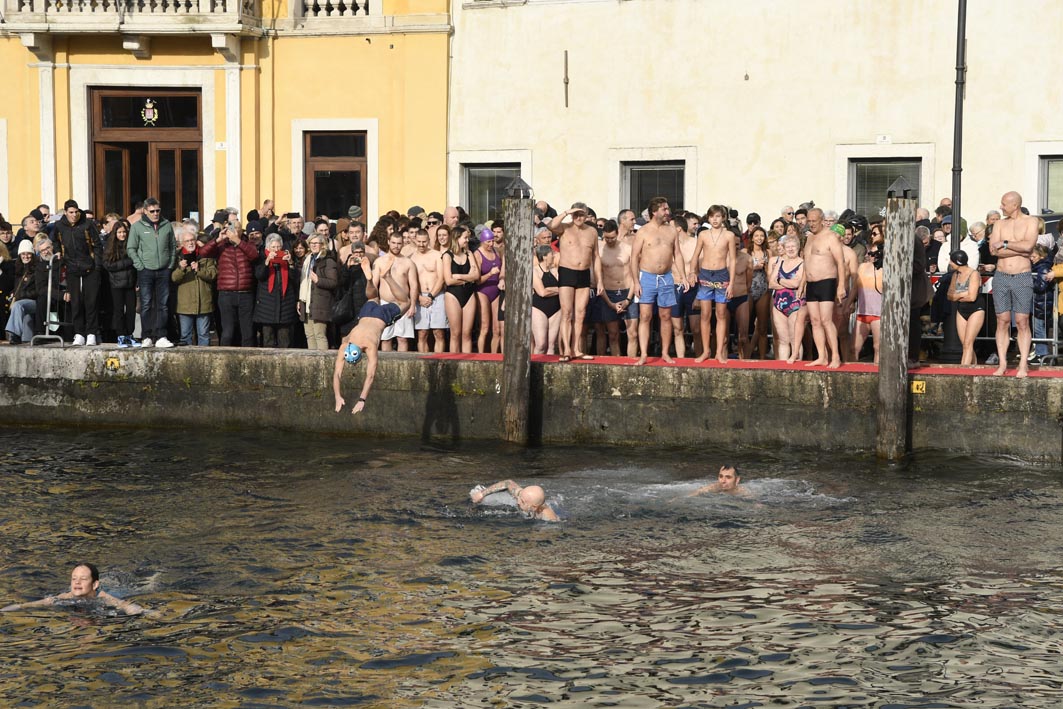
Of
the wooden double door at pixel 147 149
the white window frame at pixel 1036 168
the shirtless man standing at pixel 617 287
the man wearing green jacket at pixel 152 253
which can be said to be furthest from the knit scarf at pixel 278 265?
the white window frame at pixel 1036 168

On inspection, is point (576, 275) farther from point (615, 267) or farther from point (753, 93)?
point (753, 93)

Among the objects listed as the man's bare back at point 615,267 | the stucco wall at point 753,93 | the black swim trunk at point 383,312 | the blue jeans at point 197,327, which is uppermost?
the stucco wall at point 753,93

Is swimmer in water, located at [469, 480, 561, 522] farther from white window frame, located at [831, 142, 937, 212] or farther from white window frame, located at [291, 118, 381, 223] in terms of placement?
white window frame, located at [291, 118, 381, 223]

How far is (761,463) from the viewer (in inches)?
689

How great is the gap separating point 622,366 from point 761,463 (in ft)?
6.23

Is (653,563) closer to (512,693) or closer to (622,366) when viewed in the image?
(512,693)

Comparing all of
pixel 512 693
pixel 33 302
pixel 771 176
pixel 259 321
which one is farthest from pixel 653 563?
pixel 771 176

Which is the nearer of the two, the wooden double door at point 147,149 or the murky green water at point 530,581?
the murky green water at point 530,581

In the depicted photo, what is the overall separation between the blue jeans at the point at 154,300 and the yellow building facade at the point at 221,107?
22.5ft

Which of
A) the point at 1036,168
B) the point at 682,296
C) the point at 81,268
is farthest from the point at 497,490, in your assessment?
the point at 1036,168

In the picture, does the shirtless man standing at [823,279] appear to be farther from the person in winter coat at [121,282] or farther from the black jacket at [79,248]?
the black jacket at [79,248]

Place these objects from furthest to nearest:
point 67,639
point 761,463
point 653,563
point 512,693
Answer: point 761,463
point 653,563
point 67,639
point 512,693

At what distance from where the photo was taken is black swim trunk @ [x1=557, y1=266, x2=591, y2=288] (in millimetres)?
18047

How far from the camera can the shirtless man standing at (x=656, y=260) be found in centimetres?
1784
